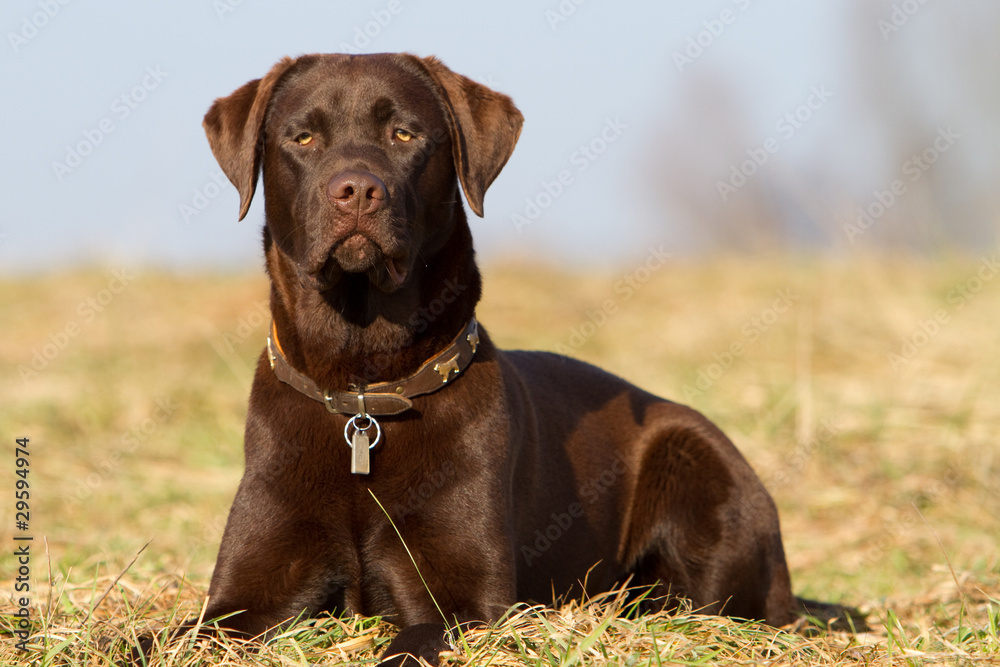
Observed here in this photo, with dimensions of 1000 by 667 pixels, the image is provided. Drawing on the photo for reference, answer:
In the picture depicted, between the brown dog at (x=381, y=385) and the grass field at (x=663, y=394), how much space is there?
18cm

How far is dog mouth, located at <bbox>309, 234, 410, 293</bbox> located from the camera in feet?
10.1

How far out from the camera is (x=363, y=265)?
311cm

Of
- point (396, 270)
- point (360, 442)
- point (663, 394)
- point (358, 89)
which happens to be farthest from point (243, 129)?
point (663, 394)

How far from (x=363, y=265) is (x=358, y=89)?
575 millimetres

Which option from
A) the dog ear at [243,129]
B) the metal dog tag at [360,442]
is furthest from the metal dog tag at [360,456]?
the dog ear at [243,129]

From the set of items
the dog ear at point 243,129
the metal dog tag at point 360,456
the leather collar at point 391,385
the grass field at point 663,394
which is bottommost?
the grass field at point 663,394

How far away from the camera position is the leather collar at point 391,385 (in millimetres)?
3170

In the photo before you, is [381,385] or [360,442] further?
[381,385]

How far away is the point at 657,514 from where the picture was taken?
164 inches

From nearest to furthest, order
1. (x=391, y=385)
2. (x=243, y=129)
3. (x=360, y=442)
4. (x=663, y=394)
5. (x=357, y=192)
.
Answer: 1. (x=357, y=192)
2. (x=360, y=442)
3. (x=391, y=385)
4. (x=243, y=129)
5. (x=663, y=394)

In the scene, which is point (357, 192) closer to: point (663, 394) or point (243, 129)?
point (243, 129)

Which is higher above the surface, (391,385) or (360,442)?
(391,385)

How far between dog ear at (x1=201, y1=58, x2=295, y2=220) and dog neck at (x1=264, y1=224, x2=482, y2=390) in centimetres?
26

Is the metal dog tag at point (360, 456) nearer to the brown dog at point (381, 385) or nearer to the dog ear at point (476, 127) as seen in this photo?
the brown dog at point (381, 385)
